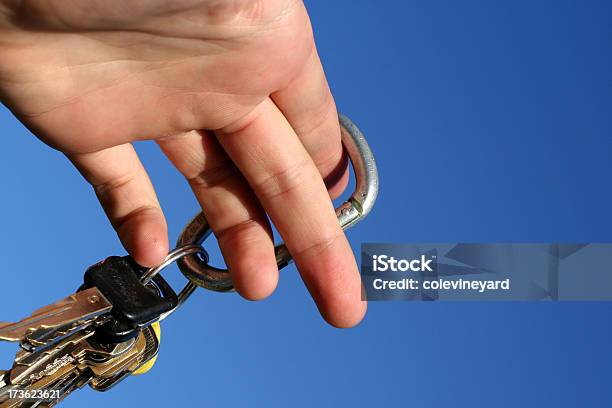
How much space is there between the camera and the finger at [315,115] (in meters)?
1.59

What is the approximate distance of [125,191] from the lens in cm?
177

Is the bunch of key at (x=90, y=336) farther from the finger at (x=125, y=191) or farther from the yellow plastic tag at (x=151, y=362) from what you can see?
the finger at (x=125, y=191)

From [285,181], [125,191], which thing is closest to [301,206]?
[285,181]

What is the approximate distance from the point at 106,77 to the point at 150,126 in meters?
0.16

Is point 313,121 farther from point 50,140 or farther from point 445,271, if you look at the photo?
point 50,140

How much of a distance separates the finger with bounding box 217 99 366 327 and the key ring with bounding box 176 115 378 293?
59mm

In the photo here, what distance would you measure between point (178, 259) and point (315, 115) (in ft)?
1.43

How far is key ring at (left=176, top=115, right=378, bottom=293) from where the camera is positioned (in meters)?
1.63

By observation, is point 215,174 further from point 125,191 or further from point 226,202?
point 125,191

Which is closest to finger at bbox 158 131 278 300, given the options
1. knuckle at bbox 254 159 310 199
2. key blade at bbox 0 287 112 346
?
knuckle at bbox 254 159 310 199

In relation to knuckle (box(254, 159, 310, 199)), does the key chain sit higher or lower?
lower

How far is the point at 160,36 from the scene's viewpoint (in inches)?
54.8


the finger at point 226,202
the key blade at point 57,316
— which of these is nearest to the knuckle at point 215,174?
the finger at point 226,202

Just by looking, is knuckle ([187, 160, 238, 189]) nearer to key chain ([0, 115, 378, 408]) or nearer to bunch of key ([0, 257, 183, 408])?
key chain ([0, 115, 378, 408])
